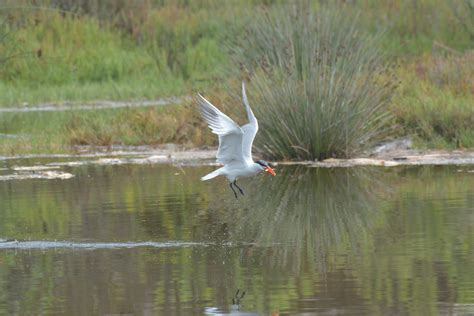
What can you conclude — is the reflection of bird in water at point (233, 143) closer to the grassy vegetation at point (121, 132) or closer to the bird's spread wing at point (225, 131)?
the bird's spread wing at point (225, 131)

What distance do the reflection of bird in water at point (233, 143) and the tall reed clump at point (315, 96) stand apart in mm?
4160

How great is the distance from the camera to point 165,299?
30.0 ft

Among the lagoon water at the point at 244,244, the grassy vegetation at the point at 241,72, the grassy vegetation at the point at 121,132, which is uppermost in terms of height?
the grassy vegetation at the point at 241,72

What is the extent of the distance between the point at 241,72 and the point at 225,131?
6699mm

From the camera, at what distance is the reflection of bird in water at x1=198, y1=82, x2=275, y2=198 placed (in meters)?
13.2

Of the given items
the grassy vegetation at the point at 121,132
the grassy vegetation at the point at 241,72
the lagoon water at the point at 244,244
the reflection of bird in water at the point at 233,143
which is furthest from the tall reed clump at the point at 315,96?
the reflection of bird in water at the point at 233,143

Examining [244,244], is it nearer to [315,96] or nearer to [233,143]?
[233,143]

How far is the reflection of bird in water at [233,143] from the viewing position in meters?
13.2

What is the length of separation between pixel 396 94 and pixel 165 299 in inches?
470

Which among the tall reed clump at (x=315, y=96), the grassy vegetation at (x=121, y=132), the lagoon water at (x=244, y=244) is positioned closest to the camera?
the lagoon water at (x=244, y=244)

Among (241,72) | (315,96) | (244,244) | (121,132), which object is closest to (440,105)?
(315,96)

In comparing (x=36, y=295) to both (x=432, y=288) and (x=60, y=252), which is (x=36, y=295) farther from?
(x=432, y=288)

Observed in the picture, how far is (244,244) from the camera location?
11.6 m

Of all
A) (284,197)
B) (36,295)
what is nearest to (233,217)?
(284,197)
